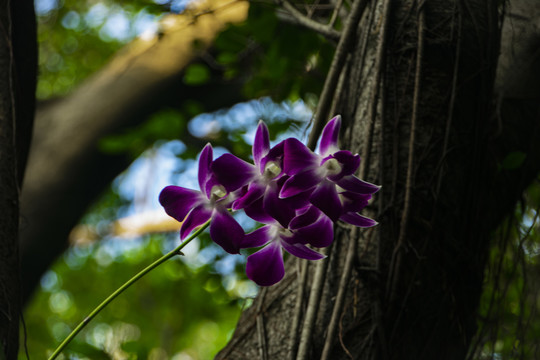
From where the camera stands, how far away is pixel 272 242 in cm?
72

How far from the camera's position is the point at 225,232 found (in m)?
0.69

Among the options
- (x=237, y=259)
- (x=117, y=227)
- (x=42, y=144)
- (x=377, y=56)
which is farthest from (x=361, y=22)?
(x=117, y=227)

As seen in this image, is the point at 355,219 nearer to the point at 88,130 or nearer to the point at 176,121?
the point at 176,121

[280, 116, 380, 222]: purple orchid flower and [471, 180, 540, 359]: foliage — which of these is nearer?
[280, 116, 380, 222]: purple orchid flower

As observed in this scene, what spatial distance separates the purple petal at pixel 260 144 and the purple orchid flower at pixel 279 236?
0.05 m

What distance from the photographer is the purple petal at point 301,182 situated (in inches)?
25.0

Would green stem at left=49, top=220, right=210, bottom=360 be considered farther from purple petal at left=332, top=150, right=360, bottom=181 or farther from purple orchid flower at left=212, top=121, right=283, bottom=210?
purple petal at left=332, top=150, right=360, bottom=181

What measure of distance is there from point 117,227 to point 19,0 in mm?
3999

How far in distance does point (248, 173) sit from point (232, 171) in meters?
0.02

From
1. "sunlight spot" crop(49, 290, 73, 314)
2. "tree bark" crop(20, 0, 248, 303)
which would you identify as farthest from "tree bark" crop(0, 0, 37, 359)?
"sunlight spot" crop(49, 290, 73, 314)

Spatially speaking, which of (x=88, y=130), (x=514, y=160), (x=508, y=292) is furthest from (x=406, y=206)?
(x=88, y=130)

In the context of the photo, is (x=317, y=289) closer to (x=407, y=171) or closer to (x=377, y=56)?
(x=407, y=171)

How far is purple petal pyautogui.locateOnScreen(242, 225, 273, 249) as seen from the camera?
712 mm

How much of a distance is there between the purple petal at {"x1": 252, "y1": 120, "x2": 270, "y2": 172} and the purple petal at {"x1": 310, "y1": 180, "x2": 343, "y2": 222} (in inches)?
3.7
